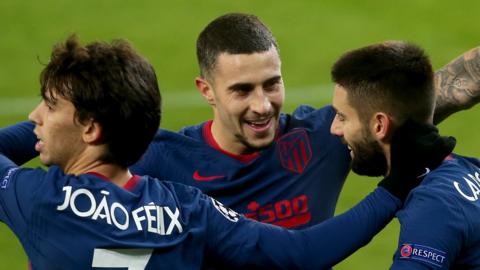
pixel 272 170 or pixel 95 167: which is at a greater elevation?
pixel 95 167

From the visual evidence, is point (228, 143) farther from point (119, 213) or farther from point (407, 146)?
point (119, 213)

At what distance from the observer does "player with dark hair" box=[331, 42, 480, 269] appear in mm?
4152

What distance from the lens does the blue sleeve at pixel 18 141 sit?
4372mm

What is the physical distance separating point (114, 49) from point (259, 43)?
116 centimetres

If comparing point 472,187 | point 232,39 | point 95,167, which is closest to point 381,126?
point 472,187

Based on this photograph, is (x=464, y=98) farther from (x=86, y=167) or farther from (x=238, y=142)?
(x=86, y=167)

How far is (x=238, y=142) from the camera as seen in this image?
17.0 ft

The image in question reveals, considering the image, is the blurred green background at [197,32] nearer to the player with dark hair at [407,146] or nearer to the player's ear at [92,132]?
the player with dark hair at [407,146]

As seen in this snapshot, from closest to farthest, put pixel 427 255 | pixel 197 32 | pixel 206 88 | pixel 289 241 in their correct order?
pixel 427 255, pixel 289 241, pixel 206 88, pixel 197 32

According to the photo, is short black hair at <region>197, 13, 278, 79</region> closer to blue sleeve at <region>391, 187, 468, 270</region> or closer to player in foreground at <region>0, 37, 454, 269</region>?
player in foreground at <region>0, 37, 454, 269</region>

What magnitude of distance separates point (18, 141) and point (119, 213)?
0.67 meters

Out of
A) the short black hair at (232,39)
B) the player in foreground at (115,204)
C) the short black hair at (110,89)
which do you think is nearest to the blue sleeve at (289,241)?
the player in foreground at (115,204)

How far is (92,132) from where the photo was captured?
4.09 m

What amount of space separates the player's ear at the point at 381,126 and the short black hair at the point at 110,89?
3.13 ft
